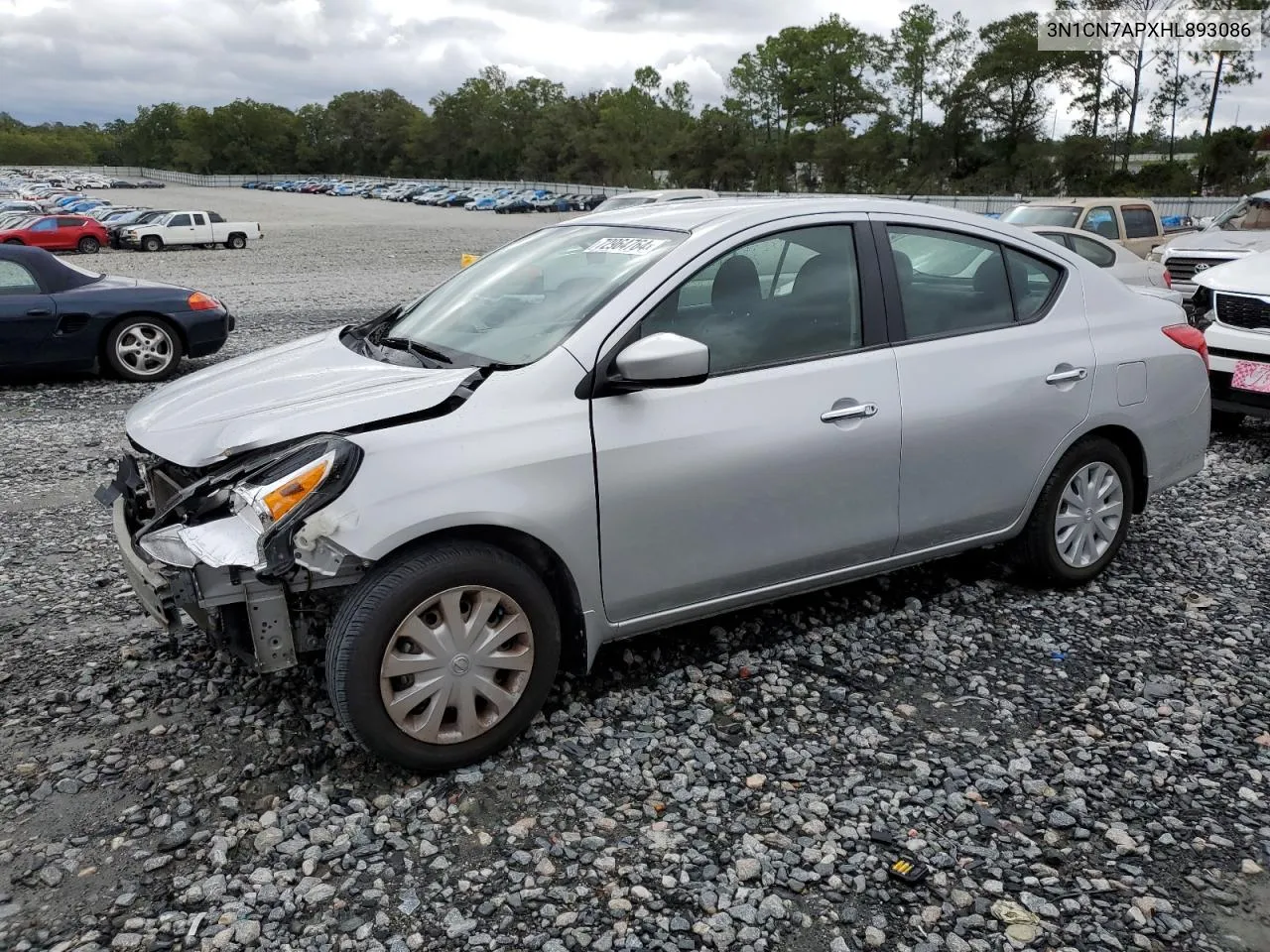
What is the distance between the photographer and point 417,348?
3914mm

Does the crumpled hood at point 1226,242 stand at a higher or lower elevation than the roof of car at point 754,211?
lower

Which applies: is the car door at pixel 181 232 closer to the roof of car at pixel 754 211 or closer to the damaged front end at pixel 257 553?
the roof of car at pixel 754 211

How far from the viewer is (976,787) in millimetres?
3277

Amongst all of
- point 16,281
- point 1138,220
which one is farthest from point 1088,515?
point 1138,220

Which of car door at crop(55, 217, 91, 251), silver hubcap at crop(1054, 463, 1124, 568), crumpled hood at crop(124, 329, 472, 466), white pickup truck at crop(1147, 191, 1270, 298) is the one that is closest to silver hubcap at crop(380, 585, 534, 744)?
crumpled hood at crop(124, 329, 472, 466)

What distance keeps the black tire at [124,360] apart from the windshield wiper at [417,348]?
717 cm

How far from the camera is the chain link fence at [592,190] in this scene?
3362cm

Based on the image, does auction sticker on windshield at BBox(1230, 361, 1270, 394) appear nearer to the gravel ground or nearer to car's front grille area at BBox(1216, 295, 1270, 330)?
car's front grille area at BBox(1216, 295, 1270, 330)

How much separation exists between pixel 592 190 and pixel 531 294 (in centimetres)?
8507

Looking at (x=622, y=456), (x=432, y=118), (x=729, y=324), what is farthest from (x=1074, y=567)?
(x=432, y=118)

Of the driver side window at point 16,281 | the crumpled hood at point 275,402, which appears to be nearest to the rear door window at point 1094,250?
the crumpled hood at point 275,402

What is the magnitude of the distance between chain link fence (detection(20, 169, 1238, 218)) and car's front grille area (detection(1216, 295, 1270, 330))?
236 centimetres

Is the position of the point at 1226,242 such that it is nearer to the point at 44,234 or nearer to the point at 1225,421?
the point at 1225,421

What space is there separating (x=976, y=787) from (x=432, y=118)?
13951 centimetres
